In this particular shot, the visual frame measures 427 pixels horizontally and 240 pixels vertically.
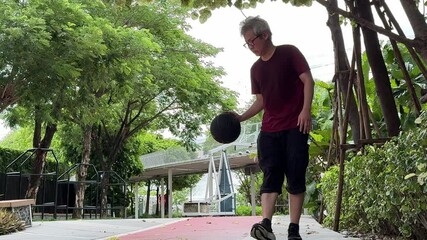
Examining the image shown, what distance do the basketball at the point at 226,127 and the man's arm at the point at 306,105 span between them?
1.85 ft

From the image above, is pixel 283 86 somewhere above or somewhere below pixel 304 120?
above

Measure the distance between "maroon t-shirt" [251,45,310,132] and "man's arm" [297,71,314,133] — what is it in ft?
0.19

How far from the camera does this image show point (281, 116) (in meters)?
3.86

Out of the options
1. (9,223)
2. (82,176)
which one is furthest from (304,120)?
(82,176)

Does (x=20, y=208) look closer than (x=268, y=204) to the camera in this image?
No

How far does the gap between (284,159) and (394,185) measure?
0.81 metres

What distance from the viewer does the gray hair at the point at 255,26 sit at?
379 cm

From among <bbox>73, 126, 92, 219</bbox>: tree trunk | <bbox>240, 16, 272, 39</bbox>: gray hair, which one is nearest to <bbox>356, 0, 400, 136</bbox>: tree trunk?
Result: <bbox>240, 16, 272, 39</bbox>: gray hair

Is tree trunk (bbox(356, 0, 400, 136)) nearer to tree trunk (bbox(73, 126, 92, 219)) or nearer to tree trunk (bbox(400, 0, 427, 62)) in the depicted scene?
tree trunk (bbox(400, 0, 427, 62))

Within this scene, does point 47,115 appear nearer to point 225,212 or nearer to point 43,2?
point 43,2

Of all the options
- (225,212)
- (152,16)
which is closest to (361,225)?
(152,16)

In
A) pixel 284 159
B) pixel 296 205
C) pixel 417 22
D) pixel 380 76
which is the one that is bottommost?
pixel 296 205

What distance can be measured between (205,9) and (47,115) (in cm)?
919

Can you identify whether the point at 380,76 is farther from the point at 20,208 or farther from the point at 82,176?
the point at 82,176
